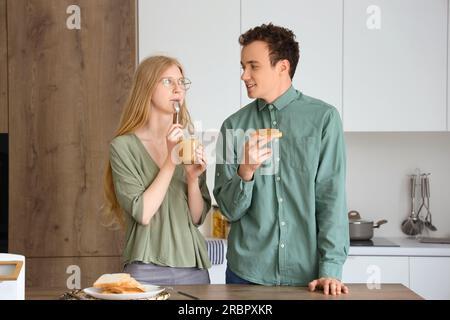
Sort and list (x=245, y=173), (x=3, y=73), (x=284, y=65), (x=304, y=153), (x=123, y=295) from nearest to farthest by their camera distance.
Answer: (x=123, y=295) < (x=245, y=173) < (x=304, y=153) < (x=284, y=65) < (x=3, y=73)

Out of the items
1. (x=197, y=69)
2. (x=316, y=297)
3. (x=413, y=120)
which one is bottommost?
(x=316, y=297)

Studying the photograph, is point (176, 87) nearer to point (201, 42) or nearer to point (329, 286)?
point (329, 286)

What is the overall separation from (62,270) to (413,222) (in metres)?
1.94

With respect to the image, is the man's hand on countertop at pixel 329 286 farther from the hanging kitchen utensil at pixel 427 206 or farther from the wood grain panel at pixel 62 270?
the hanging kitchen utensil at pixel 427 206

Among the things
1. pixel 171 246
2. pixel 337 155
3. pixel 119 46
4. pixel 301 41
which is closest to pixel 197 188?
pixel 171 246

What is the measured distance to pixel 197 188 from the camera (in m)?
2.47

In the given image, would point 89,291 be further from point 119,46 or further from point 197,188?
point 119,46

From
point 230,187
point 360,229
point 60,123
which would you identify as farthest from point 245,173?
point 360,229

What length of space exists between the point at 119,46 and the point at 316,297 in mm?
2050

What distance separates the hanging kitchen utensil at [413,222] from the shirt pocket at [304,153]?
81.7 inches

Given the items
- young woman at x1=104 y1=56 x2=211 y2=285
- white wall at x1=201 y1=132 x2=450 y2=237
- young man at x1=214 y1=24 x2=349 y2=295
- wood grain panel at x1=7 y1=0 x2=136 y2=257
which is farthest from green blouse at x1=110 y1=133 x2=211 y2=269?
white wall at x1=201 y1=132 x2=450 y2=237

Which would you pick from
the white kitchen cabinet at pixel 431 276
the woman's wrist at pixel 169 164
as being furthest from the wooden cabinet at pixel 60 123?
the white kitchen cabinet at pixel 431 276

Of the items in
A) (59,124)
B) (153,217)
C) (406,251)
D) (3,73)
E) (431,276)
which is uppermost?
(3,73)

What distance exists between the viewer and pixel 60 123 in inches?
146
